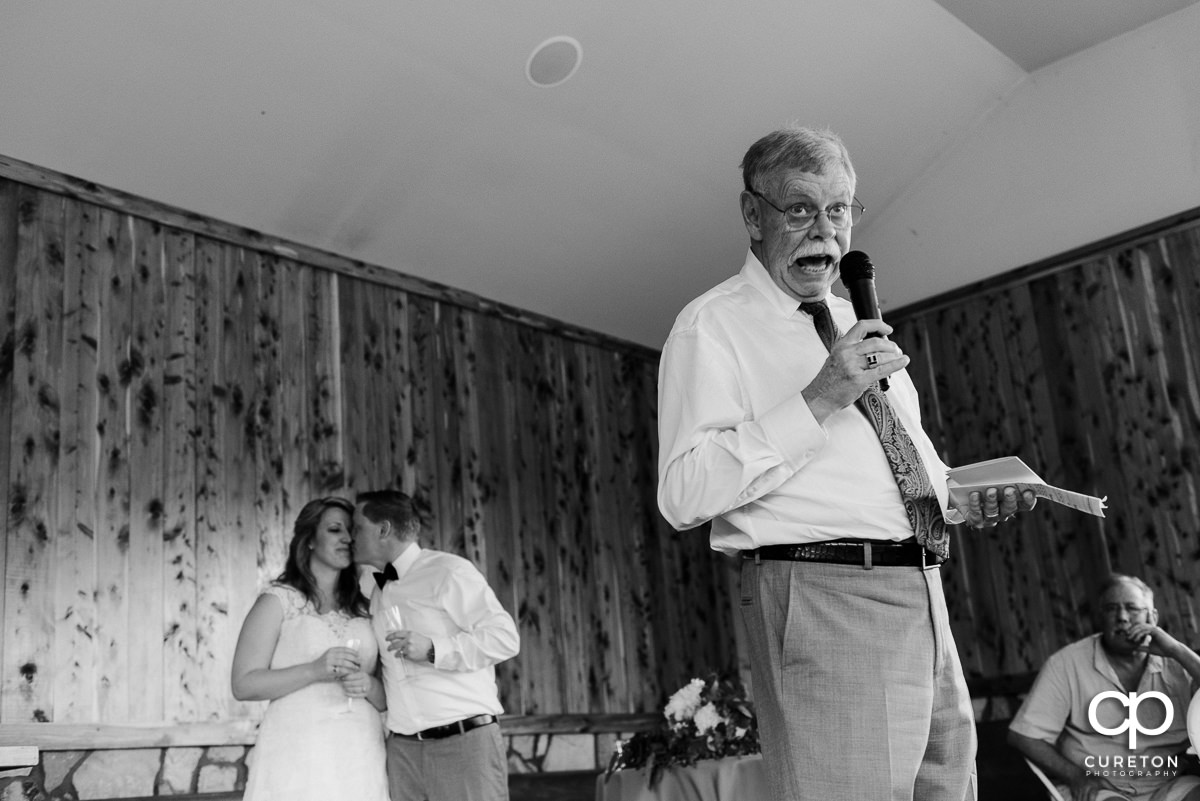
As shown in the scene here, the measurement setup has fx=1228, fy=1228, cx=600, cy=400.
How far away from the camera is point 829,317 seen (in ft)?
6.41

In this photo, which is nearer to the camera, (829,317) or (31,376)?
(829,317)

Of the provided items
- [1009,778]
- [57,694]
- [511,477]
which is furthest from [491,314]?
[1009,778]

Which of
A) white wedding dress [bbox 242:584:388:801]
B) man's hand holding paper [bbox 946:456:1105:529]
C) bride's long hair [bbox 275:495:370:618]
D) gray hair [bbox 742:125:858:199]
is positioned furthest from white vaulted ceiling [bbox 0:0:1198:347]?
man's hand holding paper [bbox 946:456:1105:529]

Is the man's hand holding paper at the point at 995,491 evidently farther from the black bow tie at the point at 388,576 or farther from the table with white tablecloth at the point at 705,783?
the black bow tie at the point at 388,576

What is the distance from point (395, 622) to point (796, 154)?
7.51 ft

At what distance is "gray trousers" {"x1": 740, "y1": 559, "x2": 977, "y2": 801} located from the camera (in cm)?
160

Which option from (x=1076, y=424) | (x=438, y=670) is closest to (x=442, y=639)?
(x=438, y=670)

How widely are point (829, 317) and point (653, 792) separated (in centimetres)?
259

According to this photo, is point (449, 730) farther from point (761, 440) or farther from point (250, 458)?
point (761, 440)

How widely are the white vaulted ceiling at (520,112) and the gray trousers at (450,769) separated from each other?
2.66 metres

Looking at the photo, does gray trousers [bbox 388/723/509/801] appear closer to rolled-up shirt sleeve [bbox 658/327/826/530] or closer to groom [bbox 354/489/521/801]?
groom [bbox 354/489/521/801]

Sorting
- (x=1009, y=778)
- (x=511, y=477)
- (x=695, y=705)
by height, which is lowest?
(x=1009, y=778)

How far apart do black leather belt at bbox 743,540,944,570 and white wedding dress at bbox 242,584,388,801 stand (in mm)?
2258

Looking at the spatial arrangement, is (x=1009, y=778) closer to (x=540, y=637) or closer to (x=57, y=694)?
(x=540, y=637)
